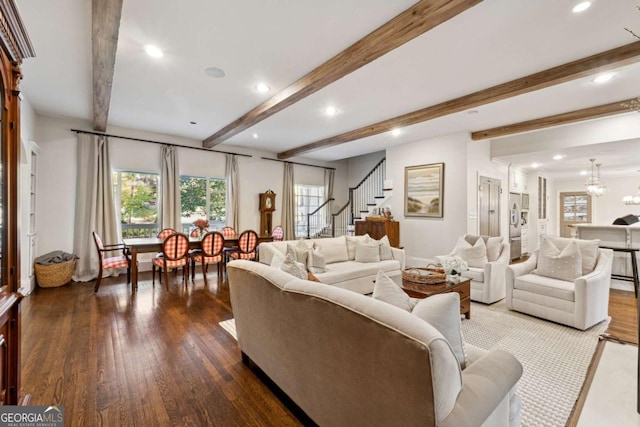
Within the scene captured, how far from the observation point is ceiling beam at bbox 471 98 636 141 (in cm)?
400

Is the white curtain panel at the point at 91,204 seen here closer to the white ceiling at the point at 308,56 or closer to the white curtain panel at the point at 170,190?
the white ceiling at the point at 308,56

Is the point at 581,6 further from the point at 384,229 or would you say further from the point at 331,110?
the point at 384,229

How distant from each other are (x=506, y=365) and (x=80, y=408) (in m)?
2.54

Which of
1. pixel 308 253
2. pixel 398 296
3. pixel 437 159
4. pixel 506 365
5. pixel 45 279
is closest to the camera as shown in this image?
pixel 506 365

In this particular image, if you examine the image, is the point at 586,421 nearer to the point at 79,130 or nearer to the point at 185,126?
the point at 185,126

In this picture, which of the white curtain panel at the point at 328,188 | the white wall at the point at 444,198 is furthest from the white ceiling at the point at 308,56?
the white curtain panel at the point at 328,188

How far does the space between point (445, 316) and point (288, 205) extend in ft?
22.9

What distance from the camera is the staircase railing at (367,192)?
8047 mm

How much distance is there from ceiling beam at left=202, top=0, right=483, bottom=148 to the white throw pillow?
10.0 feet

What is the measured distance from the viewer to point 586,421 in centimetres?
175

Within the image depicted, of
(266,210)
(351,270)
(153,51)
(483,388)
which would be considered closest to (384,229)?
(351,270)

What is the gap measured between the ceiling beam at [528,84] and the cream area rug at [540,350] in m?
2.76

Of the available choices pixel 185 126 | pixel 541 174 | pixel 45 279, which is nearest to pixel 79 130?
pixel 185 126

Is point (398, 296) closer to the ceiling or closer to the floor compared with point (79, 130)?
closer to the floor
